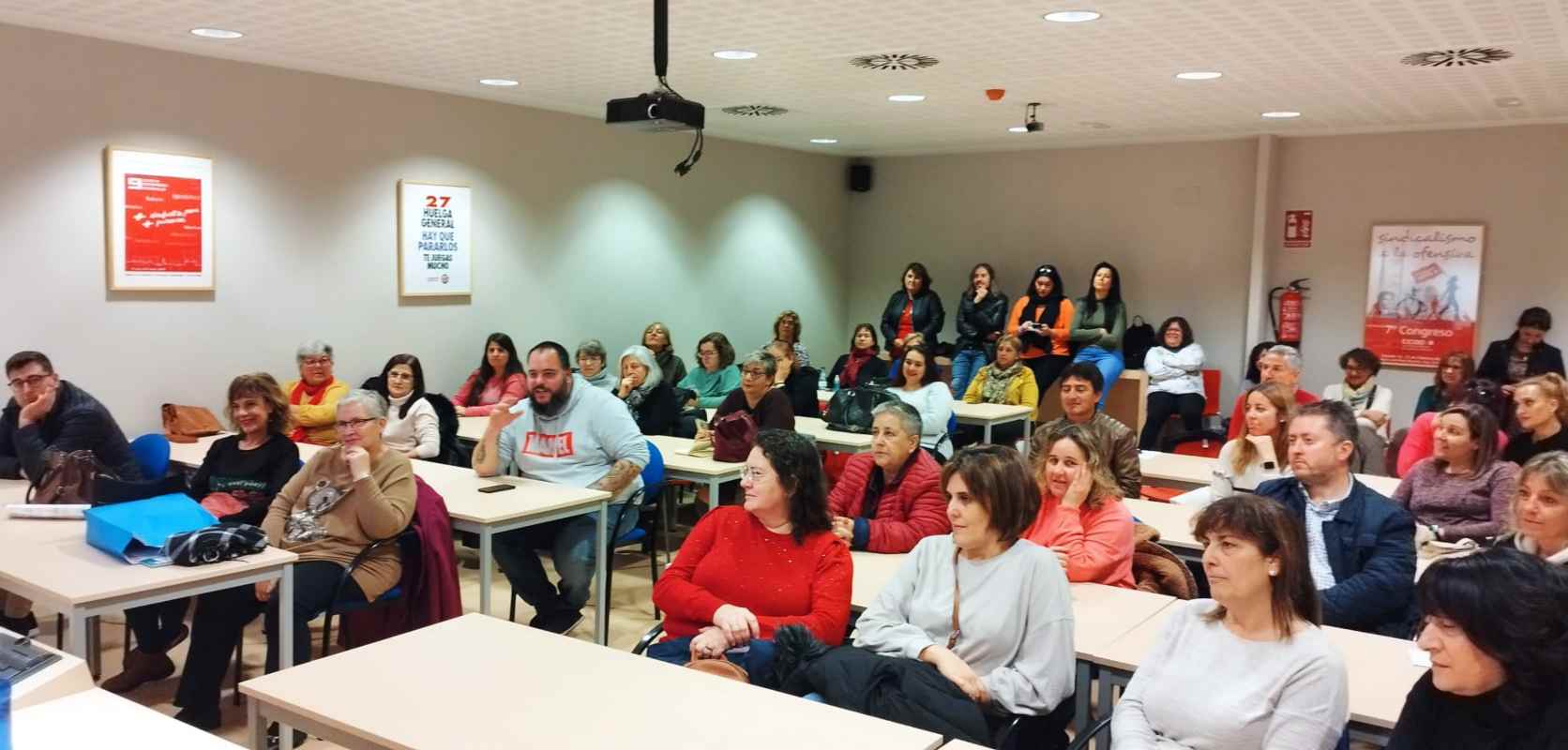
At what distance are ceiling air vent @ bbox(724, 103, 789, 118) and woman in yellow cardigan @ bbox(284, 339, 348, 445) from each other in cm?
348

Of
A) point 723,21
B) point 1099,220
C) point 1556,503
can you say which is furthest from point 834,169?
point 1556,503

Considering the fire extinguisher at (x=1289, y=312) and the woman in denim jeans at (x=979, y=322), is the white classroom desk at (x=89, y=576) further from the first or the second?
the fire extinguisher at (x=1289, y=312)

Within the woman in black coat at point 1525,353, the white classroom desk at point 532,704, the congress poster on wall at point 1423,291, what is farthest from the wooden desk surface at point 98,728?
the congress poster on wall at point 1423,291

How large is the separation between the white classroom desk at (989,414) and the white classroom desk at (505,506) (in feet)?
10.4

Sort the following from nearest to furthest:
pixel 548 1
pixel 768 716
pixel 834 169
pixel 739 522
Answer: pixel 768 716, pixel 739 522, pixel 548 1, pixel 834 169

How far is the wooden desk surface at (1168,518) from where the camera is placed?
14.1ft

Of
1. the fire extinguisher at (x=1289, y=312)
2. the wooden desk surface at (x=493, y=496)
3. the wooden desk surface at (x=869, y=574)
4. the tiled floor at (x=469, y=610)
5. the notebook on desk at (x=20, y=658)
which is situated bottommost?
the tiled floor at (x=469, y=610)

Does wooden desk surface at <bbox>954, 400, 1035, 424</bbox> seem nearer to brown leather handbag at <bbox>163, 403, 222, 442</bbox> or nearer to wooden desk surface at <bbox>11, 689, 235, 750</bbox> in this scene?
brown leather handbag at <bbox>163, 403, 222, 442</bbox>

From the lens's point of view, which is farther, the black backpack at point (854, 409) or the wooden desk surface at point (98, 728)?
the black backpack at point (854, 409)

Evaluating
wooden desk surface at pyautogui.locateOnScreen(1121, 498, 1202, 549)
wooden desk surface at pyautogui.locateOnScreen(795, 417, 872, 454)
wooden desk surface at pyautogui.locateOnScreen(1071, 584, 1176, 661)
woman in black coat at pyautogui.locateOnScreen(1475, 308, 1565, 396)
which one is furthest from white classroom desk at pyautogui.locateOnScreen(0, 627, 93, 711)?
woman in black coat at pyautogui.locateOnScreen(1475, 308, 1565, 396)

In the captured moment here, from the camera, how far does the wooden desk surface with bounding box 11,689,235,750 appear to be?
2.22 metres

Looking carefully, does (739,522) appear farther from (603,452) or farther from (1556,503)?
(1556,503)

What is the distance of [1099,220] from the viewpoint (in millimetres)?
10906

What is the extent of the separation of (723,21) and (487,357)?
346 centimetres
